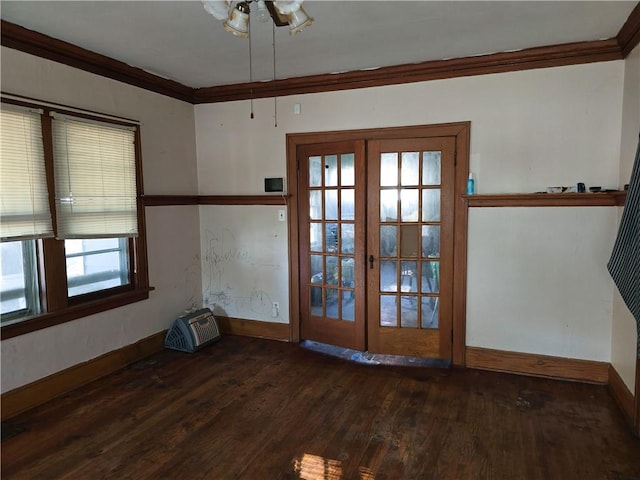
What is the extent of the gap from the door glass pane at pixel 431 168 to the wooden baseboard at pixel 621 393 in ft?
6.33

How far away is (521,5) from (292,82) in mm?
2062

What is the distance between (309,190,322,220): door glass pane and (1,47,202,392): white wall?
1.30 meters

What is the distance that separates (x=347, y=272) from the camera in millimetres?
4008

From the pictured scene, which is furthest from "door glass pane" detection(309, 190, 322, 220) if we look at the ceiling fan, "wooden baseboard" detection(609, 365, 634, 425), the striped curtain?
"wooden baseboard" detection(609, 365, 634, 425)

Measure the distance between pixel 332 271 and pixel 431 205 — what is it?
1.11 meters

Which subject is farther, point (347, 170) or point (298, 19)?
point (347, 170)

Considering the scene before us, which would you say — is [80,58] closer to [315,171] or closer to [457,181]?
[315,171]

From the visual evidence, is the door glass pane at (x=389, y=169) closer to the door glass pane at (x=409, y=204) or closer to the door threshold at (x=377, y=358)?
the door glass pane at (x=409, y=204)

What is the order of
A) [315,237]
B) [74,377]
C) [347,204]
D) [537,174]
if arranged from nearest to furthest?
1. [74,377]
2. [537,174]
3. [347,204]
4. [315,237]

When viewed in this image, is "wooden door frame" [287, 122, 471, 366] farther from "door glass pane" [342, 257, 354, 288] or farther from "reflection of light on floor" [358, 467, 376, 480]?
"reflection of light on floor" [358, 467, 376, 480]

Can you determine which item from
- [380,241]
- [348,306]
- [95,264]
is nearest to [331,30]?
[380,241]

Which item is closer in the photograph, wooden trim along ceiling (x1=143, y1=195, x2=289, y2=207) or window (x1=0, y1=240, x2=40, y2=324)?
window (x1=0, y1=240, x2=40, y2=324)

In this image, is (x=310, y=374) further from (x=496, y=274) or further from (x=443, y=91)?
(x=443, y=91)

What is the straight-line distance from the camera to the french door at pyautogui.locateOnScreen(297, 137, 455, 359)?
3.65m
